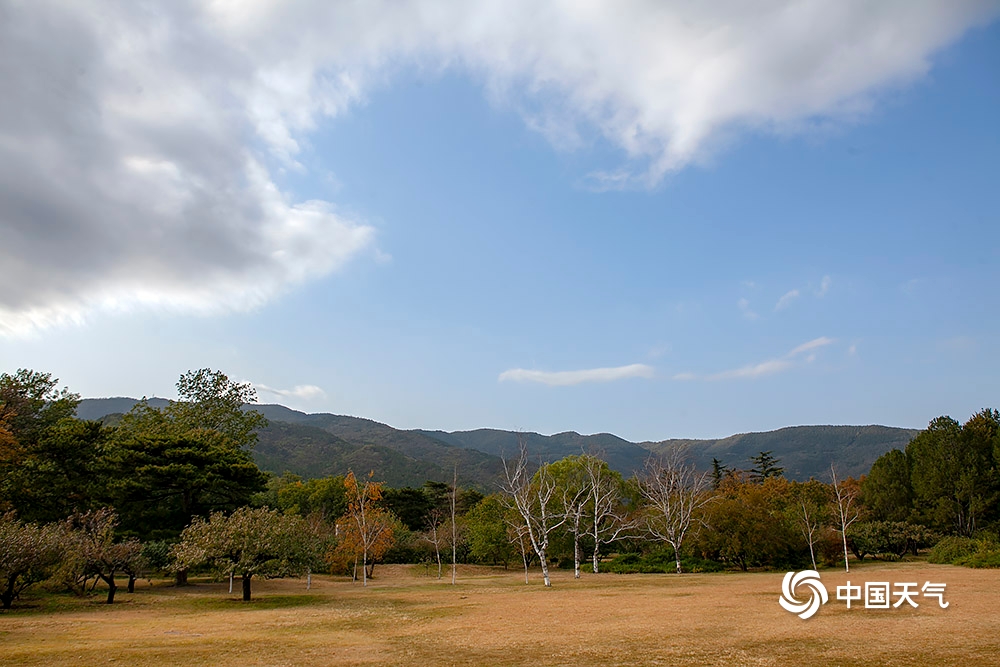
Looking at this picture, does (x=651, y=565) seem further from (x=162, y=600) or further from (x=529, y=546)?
(x=162, y=600)

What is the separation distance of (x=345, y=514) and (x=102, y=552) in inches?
787

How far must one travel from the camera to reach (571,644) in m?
13.4

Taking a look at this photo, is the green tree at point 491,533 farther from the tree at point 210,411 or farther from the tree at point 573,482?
the tree at point 210,411

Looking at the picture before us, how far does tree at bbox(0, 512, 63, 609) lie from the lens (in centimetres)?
2295

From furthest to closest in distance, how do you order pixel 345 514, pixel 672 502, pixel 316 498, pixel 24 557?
pixel 316 498 < pixel 672 502 < pixel 345 514 < pixel 24 557

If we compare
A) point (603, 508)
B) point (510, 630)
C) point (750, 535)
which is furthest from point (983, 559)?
point (510, 630)

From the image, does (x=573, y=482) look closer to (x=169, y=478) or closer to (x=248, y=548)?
(x=169, y=478)

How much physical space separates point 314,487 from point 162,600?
41.4 meters

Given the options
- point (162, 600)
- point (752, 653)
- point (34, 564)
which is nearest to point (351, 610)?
point (162, 600)

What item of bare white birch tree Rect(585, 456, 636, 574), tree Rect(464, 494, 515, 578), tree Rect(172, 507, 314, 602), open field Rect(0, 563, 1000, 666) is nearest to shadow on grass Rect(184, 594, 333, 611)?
open field Rect(0, 563, 1000, 666)

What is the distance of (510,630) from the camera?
1582cm

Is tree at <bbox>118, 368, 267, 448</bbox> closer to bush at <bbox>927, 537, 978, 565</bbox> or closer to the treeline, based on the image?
the treeline

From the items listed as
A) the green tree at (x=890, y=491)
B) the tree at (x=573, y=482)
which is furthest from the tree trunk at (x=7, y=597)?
the green tree at (x=890, y=491)

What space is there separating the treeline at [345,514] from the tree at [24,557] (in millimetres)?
53
